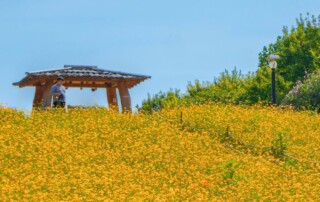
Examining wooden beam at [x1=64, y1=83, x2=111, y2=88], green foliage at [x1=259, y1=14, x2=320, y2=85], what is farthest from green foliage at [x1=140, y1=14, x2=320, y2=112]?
wooden beam at [x1=64, y1=83, x2=111, y2=88]

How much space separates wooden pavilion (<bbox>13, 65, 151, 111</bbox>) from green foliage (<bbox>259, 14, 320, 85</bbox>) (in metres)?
17.2

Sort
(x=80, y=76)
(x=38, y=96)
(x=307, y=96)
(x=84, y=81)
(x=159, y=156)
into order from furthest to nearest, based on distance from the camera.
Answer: (x=307, y=96) → (x=38, y=96) → (x=84, y=81) → (x=80, y=76) → (x=159, y=156)

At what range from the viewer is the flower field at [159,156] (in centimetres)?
1600

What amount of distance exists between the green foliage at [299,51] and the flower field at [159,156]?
18.1m

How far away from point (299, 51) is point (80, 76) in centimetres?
2182

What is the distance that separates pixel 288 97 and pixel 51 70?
13.5m

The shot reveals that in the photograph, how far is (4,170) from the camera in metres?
18.2

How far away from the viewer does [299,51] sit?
161 ft

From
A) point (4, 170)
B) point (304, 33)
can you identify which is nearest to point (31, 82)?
point (4, 170)

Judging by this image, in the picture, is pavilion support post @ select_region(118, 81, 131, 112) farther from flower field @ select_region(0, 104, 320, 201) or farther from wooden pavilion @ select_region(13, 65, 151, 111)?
flower field @ select_region(0, 104, 320, 201)

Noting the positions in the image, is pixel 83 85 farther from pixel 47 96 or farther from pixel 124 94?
pixel 47 96

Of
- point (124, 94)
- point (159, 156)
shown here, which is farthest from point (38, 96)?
point (159, 156)

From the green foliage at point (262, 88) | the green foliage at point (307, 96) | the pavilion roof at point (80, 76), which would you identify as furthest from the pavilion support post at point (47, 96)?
the green foliage at point (262, 88)

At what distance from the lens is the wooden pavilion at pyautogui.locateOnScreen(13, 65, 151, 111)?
101 feet
